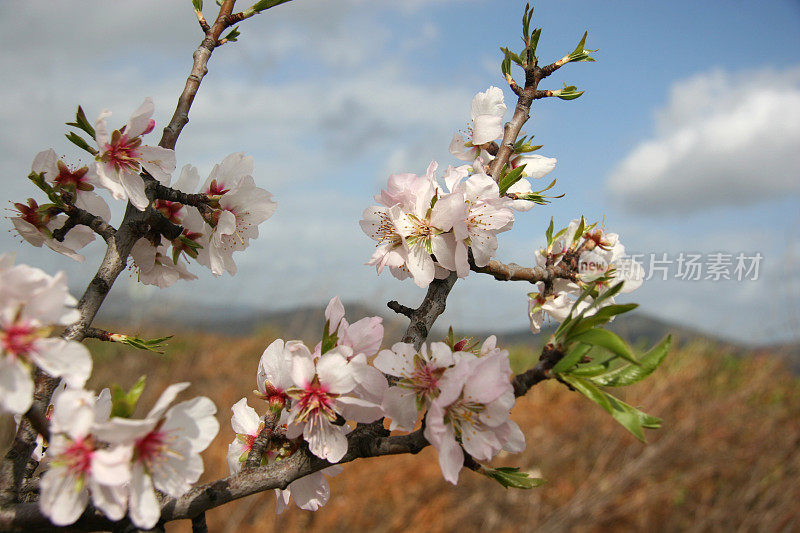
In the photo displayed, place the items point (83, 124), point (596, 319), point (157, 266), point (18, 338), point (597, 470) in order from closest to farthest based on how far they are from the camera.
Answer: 1. point (18, 338)
2. point (596, 319)
3. point (83, 124)
4. point (157, 266)
5. point (597, 470)

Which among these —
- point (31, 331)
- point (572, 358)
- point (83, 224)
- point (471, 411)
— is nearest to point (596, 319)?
point (572, 358)

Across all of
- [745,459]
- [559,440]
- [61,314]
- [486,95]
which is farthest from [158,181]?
[745,459]

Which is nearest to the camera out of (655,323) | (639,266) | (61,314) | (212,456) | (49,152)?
(61,314)

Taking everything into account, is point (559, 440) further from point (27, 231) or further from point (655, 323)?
point (27, 231)

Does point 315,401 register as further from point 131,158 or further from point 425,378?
point 131,158

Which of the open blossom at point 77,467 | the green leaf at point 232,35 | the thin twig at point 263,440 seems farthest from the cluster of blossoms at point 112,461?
the green leaf at point 232,35

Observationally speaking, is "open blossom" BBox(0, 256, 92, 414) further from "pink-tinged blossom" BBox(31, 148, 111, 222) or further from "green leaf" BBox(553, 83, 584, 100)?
"green leaf" BBox(553, 83, 584, 100)
